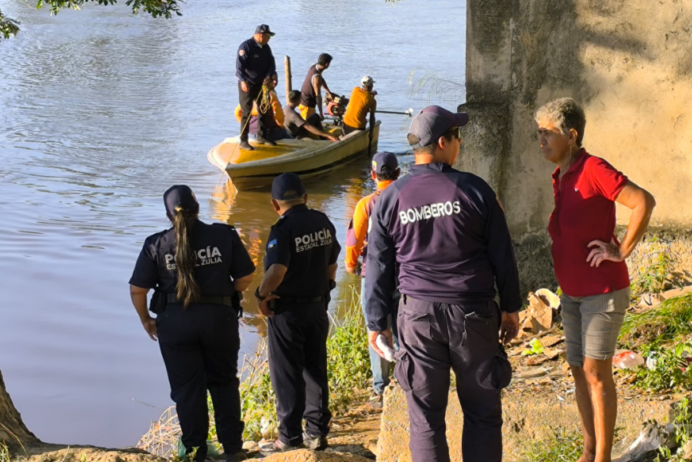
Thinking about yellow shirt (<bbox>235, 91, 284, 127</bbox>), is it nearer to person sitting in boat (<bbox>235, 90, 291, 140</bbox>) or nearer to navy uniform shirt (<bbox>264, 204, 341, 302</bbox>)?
person sitting in boat (<bbox>235, 90, 291, 140</bbox>)

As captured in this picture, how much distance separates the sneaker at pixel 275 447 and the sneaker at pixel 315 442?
7cm

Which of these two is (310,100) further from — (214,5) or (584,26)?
(214,5)

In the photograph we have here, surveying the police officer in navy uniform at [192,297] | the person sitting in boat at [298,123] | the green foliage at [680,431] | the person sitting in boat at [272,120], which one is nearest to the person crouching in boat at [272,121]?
the person sitting in boat at [272,120]

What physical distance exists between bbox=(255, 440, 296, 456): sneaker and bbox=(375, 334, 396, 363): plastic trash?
1733mm

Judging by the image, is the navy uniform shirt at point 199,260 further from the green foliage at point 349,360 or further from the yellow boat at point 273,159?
the yellow boat at point 273,159

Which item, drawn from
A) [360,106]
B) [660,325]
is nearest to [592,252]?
[660,325]

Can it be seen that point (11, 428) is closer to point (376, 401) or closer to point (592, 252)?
point (376, 401)

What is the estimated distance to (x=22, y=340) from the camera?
29.7ft

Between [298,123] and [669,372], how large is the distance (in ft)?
37.7

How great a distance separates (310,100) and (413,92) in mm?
8229

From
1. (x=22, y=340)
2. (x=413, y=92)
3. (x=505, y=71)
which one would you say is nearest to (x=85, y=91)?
(x=413, y=92)

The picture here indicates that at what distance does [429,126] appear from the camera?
381cm

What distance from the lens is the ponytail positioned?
193 inches

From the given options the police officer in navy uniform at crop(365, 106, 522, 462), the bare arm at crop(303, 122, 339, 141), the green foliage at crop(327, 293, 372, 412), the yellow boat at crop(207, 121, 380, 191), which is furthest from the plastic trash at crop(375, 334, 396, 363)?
the bare arm at crop(303, 122, 339, 141)
